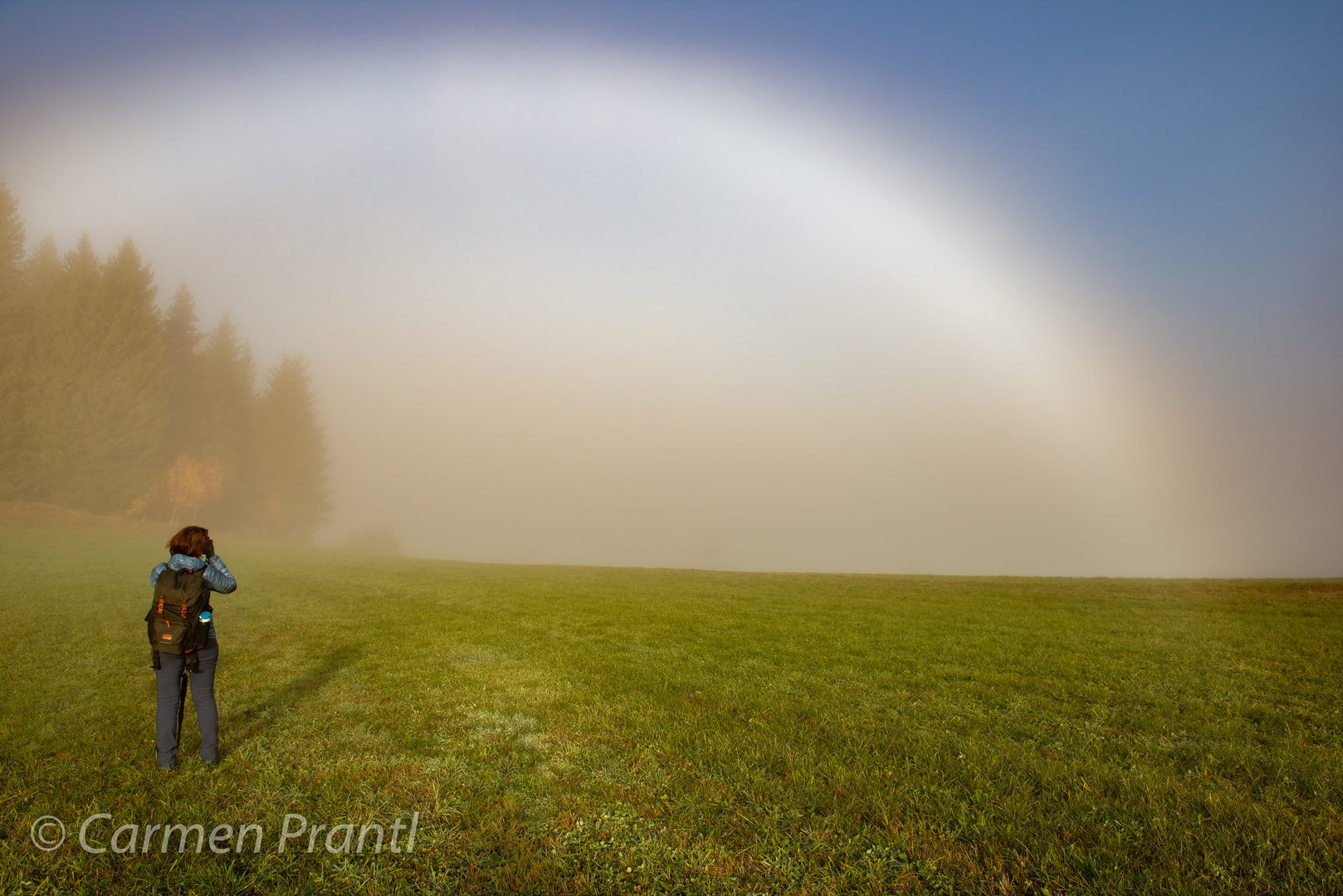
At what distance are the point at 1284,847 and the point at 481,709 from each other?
31.6ft

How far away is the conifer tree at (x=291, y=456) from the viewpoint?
2589 inches

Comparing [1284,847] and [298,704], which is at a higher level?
[1284,847]

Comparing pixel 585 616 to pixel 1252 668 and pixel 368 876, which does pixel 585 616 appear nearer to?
pixel 368 876

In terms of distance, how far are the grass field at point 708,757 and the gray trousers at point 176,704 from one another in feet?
0.74

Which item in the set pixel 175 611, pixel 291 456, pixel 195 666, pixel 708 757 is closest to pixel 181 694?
pixel 195 666

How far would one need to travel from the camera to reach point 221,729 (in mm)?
8273

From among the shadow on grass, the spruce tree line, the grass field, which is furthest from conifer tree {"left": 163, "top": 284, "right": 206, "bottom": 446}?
the shadow on grass

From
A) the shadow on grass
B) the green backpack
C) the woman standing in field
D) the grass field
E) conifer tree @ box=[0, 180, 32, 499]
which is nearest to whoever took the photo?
the grass field

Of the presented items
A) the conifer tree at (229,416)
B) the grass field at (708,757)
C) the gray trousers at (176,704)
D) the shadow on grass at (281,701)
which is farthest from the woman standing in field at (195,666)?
the conifer tree at (229,416)

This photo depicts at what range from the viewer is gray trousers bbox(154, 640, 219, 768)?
22.1 ft

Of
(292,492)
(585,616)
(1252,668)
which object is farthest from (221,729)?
(292,492)

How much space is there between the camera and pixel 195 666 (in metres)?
6.84

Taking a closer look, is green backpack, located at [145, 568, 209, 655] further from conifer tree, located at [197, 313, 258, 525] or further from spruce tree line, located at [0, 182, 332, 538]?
conifer tree, located at [197, 313, 258, 525]

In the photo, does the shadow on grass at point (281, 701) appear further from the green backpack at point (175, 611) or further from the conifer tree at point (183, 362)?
the conifer tree at point (183, 362)
